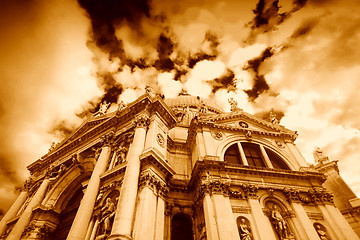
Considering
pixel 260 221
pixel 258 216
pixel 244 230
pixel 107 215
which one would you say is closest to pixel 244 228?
pixel 244 230

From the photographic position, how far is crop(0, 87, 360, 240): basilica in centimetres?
1170

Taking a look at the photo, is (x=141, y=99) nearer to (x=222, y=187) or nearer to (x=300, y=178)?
(x=222, y=187)

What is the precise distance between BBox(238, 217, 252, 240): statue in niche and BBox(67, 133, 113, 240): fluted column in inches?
351

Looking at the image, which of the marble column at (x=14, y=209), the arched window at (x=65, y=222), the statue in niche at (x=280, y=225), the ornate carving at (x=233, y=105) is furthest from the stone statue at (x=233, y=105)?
the marble column at (x=14, y=209)

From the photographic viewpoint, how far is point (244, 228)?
1195 cm

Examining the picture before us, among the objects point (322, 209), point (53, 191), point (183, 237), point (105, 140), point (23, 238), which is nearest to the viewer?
point (183, 237)

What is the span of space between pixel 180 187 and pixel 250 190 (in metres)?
4.85

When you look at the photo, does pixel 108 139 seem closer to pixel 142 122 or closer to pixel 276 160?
pixel 142 122

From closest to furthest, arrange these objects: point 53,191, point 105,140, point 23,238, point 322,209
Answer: point 322,209 < point 23,238 < point 105,140 < point 53,191

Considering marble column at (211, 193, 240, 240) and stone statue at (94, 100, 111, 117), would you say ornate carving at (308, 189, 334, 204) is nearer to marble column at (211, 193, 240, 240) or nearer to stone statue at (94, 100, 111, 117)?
marble column at (211, 193, 240, 240)

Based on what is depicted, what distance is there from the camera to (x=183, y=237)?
42.8 feet

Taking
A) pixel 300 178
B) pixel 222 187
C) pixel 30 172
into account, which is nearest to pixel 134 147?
pixel 222 187

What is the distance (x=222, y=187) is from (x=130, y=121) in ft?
29.2

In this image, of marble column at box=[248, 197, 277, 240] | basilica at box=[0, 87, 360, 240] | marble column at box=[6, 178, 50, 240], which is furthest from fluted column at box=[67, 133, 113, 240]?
marble column at box=[248, 197, 277, 240]
